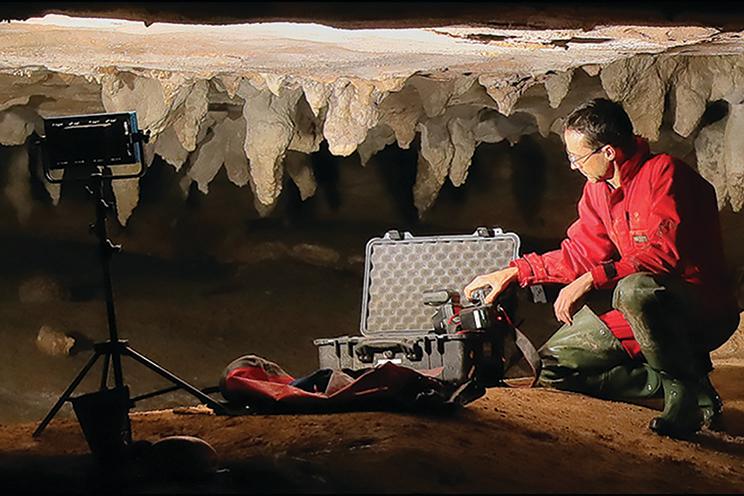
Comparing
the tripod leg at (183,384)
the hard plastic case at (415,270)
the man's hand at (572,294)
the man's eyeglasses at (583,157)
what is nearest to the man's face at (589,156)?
the man's eyeglasses at (583,157)

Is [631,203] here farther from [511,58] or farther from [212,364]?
[212,364]

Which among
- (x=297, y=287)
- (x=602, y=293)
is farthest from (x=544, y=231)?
(x=297, y=287)

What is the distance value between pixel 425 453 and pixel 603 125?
159cm

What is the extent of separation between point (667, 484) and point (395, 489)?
3.01ft

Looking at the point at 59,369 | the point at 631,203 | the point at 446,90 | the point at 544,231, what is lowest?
the point at 59,369

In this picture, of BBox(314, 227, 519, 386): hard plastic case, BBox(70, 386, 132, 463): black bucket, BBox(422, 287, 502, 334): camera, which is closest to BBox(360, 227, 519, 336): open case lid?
BBox(314, 227, 519, 386): hard plastic case

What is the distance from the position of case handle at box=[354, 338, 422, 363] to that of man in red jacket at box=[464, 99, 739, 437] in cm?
40

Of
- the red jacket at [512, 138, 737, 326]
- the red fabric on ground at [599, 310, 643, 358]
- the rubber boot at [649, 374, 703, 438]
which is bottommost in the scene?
the rubber boot at [649, 374, 703, 438]

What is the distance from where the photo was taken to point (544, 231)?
9438 mm

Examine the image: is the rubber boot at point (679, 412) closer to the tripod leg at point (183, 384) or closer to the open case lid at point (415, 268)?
the open case lid at point (415, 268)

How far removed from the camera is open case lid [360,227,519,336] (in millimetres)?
4637

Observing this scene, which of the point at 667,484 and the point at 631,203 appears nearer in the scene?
the point at 667,484

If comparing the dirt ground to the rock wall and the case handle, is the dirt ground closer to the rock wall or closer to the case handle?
the case handle

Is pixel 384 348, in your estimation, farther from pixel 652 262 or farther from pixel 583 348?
pixel 652 262
